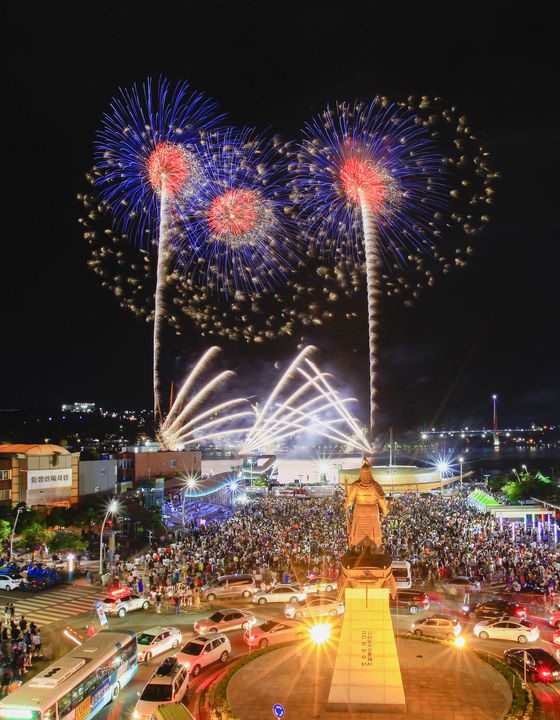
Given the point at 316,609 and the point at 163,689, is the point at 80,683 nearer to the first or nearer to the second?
the point at 163,689

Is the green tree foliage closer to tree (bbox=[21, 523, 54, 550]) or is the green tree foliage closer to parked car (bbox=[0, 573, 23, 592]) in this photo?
tree (bbox=[21, 523, 54, 550])

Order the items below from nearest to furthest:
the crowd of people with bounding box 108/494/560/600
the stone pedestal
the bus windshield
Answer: the stone pedestal
the bus windshield
the crowd of people with bounding box 108/494/560/600

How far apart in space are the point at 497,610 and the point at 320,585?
6.87 m

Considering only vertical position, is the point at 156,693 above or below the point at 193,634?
above

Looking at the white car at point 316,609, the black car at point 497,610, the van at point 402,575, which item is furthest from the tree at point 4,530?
the black car at point 497,610

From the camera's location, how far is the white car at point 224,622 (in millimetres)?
19891

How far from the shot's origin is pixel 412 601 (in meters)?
22.1

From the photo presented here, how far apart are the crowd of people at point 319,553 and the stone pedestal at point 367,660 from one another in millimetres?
9180

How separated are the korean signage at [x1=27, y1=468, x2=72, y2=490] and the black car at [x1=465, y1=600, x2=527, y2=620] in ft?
87.3

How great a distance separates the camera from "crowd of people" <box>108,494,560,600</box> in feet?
84.6

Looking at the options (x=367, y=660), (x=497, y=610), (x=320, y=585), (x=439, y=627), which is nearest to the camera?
(x=367, y=660)

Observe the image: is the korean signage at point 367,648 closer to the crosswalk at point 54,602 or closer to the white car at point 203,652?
the white car at point 203,652

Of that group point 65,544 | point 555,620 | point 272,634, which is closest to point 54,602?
point 65,544

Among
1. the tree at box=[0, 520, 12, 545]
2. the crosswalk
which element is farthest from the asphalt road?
the tree at box=[0, 520, 12, 545]
